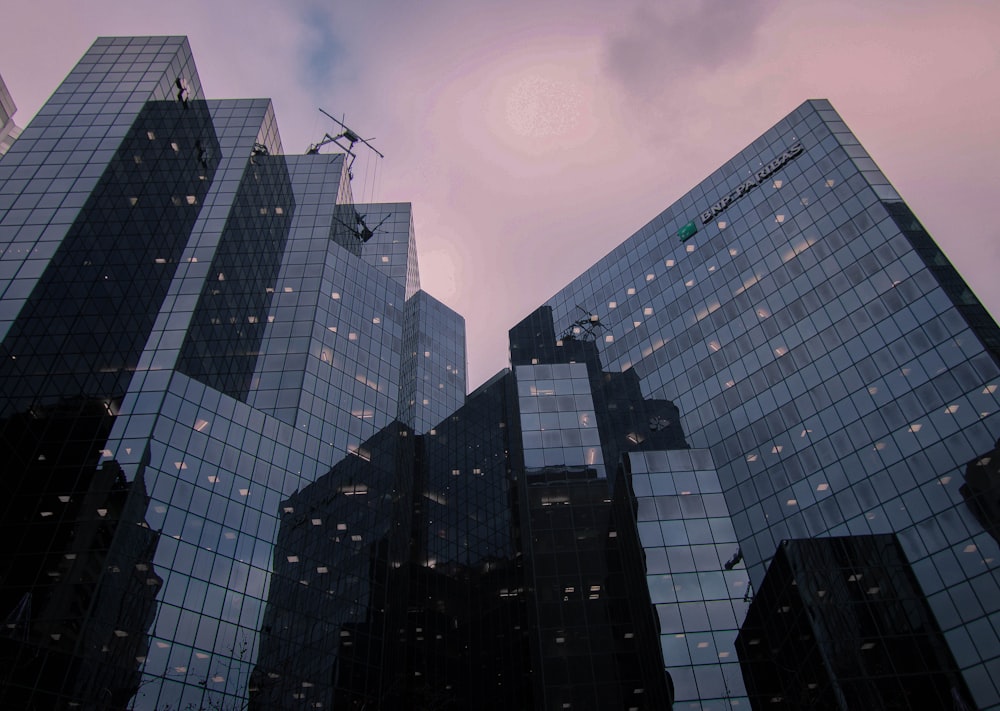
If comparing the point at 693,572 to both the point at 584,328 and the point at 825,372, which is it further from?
the point at 584,328

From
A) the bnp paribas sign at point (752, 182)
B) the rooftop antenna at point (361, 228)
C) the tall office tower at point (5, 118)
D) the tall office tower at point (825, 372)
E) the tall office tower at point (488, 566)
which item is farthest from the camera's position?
the tall office tower at point (5, 118)

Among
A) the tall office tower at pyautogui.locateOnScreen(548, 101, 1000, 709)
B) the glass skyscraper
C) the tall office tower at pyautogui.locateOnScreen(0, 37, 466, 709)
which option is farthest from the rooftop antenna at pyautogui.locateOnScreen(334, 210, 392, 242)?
the tall office tower at pyautogui.locateOnScreen(548, 101, 1000, 709)

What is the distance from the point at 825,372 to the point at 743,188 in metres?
28.4

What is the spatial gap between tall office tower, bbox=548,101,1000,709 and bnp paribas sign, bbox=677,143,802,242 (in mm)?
197

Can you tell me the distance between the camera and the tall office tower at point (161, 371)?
1818 inches

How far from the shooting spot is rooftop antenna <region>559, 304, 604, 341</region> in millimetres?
85625

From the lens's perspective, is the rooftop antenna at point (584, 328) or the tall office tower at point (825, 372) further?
the rooftop antenna at point (584, 328)

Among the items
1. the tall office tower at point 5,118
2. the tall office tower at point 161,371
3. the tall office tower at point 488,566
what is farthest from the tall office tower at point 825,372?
the tall office tower at point 5,118

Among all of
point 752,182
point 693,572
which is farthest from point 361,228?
point 693,572

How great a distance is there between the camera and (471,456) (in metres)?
84.5

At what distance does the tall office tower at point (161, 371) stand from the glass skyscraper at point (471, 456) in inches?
9.8

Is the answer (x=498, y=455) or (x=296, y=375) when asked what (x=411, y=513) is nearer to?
(x=498, y=455)

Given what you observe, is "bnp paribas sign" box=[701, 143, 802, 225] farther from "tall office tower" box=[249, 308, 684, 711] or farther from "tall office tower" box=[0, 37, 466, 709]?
"tall office tower" box=[0, 37, 466, 709]

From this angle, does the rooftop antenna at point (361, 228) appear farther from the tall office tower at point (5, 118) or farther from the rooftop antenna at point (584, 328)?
the tall office tower at point (5, 118)
